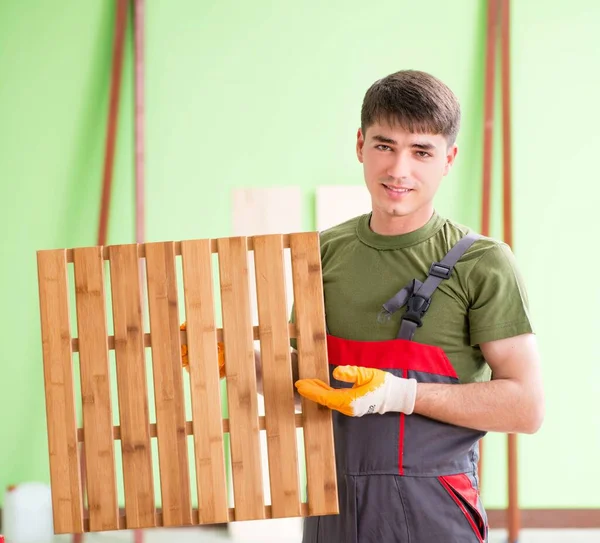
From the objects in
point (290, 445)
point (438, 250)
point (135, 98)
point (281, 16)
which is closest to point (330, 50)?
point (281, 16)

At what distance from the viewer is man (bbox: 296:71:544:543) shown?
1.74m

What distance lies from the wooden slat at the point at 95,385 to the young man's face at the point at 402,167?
70cm

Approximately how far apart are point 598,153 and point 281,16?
1.81m

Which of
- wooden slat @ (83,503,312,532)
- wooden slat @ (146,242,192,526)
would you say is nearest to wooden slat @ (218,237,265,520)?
wooden slat @ (83,503,312,532)

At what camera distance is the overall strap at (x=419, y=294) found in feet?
5.81

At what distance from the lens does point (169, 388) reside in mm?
1788

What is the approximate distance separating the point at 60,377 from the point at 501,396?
1.04m

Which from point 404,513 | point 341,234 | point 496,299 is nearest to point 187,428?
point 404,513

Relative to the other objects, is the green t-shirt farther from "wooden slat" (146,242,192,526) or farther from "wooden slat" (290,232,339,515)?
"wooden slat" (146,242,192,526)

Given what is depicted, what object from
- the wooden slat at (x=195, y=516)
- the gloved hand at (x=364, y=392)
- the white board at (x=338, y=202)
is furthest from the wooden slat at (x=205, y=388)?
the white board at (x=338, y=202)

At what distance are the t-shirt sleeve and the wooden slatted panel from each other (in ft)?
3.16

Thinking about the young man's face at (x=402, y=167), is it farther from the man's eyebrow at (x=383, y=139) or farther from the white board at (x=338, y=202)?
the white board at (x=338, y=202)

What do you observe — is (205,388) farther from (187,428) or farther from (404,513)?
(404,513)

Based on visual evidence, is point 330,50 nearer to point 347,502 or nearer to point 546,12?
point 546,12
